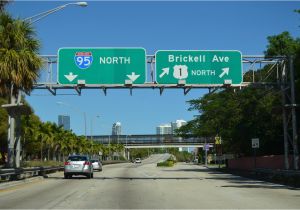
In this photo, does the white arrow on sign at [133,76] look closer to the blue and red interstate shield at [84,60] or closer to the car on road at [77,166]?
the blue and red interstate shield at [84,60]

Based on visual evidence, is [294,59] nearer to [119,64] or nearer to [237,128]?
[119,64]

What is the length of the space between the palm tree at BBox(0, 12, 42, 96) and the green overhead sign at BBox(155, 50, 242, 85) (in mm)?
8097

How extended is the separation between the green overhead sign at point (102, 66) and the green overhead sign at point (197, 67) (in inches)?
49.6

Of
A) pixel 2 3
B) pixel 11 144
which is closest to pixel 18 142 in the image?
pixel 11 144

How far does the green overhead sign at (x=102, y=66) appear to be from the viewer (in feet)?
106

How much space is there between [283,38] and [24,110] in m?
30.9

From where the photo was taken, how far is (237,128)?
4947 cm

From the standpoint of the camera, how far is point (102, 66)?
3234 centimetres

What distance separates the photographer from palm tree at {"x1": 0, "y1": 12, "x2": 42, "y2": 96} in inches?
1030

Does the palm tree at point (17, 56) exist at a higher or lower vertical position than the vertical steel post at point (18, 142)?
higher

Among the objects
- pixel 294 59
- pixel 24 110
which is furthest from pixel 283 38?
pixel 24 110

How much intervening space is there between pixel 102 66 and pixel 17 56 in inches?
278

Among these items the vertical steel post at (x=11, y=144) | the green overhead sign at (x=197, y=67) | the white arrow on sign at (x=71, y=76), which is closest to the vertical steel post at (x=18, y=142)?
the vertical steel post at (x=11, y=144)

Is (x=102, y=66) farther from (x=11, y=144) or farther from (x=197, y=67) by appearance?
(x=11, y=144)
